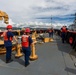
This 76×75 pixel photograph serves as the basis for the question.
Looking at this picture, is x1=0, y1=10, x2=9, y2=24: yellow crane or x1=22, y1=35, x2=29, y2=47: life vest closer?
x1=22, y1=35, x2=29, y2=47: life vest

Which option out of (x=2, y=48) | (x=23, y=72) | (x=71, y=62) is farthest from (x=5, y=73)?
(x=2, y=48)

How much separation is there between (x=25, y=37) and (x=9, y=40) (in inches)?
35.7

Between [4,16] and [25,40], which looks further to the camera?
[4,16]

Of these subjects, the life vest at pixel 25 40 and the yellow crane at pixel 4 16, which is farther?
the yellow crane at pixel 4 16

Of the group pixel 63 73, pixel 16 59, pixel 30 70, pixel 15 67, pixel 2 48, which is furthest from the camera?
pixel 2 48

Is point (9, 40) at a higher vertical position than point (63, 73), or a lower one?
higher

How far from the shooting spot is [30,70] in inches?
251

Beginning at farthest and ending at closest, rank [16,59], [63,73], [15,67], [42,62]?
[16,59] → [42,62] → [15,67] → [63,73]

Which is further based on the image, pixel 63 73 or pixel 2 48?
pixel 2 48

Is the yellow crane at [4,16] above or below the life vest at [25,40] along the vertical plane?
above

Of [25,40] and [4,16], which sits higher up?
[4,16]

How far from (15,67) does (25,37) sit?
1206 mm

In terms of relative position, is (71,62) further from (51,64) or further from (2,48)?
(2,48)

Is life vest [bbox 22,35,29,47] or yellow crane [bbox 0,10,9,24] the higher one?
yellow crane [bbox 0,10,9,24]
